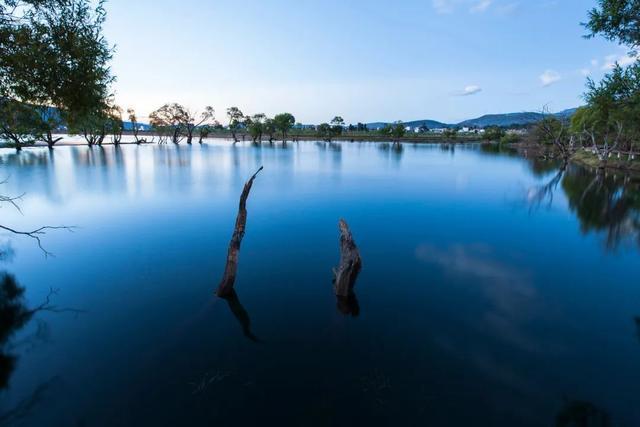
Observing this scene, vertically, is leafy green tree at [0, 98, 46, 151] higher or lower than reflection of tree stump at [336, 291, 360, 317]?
higher

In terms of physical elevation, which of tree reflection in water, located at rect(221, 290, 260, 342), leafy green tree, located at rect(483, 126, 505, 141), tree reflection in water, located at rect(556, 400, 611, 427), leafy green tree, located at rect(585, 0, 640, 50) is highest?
leafy green tree, located at rect(483, 126, 505, 141)

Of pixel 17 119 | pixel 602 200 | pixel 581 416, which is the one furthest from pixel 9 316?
pixel 602 200

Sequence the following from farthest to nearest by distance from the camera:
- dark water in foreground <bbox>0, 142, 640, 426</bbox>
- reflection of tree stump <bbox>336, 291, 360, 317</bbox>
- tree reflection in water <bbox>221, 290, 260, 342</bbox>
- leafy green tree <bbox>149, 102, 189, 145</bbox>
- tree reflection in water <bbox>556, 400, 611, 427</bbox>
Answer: leafy green tree <bbox>149, 102, 189, 145</bbox>, reflection of tree stump <bbox>336, 291, 360, 317</bbox>, tree reflection in water <bbox>221, 290, 260, 342</bbox>, dark water in foreground <bbox>0, 142, 640, 426</bbox>, tree reflection in water <bbox>556, 400, 611, 427</bbox>

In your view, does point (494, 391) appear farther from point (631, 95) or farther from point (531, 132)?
point (531, 132)

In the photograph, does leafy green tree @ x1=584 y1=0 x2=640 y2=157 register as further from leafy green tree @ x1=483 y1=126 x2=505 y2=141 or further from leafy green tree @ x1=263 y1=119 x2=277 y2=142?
leafy green tree @ x1=483 y1=126 x2=505 y2=141

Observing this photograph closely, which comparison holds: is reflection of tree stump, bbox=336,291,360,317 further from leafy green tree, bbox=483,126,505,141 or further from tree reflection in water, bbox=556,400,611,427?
leafy green tree, bbox=483,126,505,141

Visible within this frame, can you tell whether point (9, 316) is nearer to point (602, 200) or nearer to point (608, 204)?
point (608, 204)

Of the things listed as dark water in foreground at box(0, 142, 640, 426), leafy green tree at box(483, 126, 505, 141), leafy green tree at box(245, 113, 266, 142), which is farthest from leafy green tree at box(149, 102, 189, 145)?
leafy green tree at box(483, 126, 505, 141)

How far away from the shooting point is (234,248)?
34.2ft

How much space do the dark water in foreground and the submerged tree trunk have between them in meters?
0.57

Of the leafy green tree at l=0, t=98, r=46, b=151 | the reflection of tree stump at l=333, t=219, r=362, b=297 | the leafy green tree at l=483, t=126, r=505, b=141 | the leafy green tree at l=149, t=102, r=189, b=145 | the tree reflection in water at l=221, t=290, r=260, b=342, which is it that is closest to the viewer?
the tree reflection in water at l=221, t=290, r=260, b=342

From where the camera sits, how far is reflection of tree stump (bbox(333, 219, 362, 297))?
10.5 m

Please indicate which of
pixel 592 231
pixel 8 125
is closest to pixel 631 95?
pixel 592 231

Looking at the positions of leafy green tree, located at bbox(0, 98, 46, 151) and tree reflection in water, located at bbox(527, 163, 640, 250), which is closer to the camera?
leafy green tree, located at bbox(0, 98, 46, 151)
